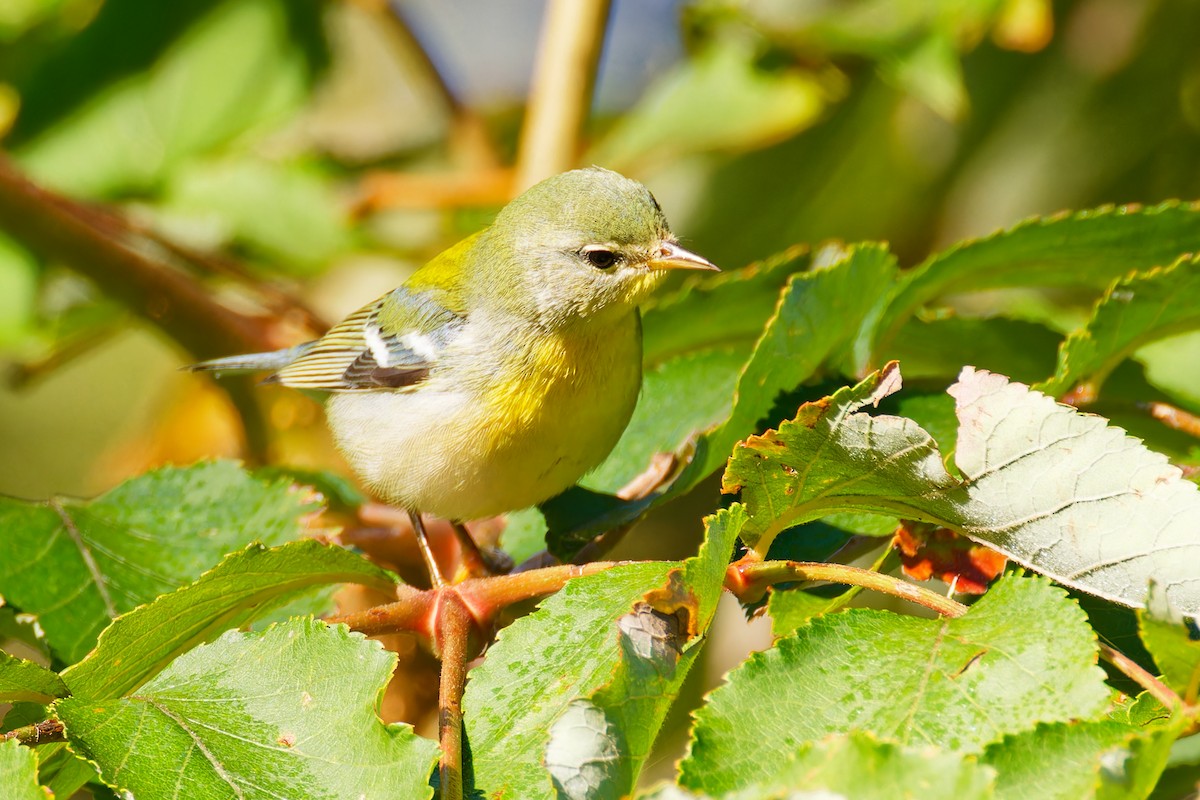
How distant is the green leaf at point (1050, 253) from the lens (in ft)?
6.73

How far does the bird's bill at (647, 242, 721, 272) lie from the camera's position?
2650mm

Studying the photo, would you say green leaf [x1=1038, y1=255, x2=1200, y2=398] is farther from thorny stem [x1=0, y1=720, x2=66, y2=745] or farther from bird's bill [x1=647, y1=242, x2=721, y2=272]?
thorny stem [x1=0, y1=720, x2=66, y2=745]

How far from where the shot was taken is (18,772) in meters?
1.36

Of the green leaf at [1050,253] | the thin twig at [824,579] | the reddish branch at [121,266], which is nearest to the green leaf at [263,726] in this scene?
the thin twig at [824,579]

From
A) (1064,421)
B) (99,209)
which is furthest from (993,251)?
(99,209)

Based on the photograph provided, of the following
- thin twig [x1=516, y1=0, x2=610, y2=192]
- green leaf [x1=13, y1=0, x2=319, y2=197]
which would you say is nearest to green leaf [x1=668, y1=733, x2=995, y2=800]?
thin twig [x1=516, y1=0, x2=610, y2=192]

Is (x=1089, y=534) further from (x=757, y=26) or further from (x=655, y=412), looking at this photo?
(x=757, y=26)

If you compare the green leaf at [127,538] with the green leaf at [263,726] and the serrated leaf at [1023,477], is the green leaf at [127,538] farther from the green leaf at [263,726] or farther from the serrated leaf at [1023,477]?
the serrated leaf at [1023,477]

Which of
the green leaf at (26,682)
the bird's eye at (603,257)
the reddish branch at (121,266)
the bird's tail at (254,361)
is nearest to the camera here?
the green leaf at (26,682)

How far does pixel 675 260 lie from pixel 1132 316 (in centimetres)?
106

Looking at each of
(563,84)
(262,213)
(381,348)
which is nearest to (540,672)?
(381,348)

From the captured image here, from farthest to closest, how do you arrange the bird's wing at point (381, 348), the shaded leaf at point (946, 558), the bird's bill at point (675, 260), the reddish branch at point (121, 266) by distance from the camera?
the reddish branch at point (121, 266), the bird's wing at point (381, 348), the bird's bill at point (675, 260), the shaded leaf at point (946, 558)

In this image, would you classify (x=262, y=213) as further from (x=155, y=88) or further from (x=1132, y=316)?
(x=1132, y=316)

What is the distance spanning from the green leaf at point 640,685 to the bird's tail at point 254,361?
2.18 meters
